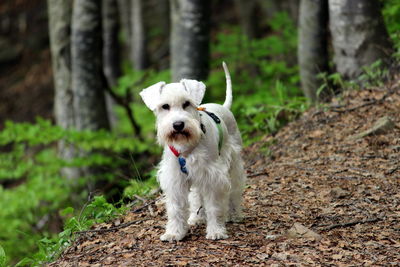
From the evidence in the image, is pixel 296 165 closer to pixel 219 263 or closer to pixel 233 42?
pixel 219 263

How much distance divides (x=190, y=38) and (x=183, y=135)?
5.42 meters

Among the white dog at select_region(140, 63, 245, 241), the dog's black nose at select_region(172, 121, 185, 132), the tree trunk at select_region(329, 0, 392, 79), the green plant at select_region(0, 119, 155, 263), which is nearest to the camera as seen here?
the dog's black nose at select_region(172, 121, 185, 132)

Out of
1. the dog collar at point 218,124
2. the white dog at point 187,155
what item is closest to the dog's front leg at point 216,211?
the white dog at point 187,155

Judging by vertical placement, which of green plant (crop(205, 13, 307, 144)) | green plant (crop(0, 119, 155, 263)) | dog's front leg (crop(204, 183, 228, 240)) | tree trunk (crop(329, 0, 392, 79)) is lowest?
green plant (crop(0, 119, 155, 263))

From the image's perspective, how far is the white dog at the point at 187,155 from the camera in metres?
4.35

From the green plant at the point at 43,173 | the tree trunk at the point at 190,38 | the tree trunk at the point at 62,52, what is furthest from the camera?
the tree trunk at the point at 62,52

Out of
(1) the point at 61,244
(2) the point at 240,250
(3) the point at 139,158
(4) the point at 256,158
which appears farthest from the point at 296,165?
(3) the point at 139,158

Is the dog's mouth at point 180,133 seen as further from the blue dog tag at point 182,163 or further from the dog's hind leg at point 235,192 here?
the dog's hind leg at point 235,192

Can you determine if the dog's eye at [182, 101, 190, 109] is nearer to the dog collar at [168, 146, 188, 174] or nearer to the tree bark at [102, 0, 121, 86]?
the dog collar at [168, 146, 188, 174]

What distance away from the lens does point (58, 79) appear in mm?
11578

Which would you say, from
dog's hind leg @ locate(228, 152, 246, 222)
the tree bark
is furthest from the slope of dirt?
the tree bark

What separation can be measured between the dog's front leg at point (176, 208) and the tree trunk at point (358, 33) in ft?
15.2

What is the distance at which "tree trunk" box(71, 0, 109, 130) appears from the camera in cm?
1030

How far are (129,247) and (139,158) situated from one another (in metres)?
6.61
